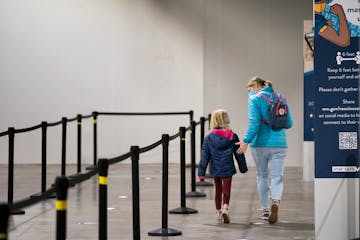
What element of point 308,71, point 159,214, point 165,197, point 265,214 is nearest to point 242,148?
point 265,214

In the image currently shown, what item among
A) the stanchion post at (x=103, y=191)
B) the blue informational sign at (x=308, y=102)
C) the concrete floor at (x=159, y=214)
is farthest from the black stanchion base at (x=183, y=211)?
the stanchion post at (x=103, y=191)

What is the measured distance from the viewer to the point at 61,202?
6078 mm

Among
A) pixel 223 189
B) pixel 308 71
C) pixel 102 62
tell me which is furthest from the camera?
pixel 102 62

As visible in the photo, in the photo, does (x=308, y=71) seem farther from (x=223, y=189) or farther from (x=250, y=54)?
(x=223, y=189)

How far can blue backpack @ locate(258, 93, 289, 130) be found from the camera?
12523 millimetres

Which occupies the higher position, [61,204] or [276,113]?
[276,113]

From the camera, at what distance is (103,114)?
22.3 meters

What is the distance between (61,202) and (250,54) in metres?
16.9

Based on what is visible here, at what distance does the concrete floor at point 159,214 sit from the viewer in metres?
11.7

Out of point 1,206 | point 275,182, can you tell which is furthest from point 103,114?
point 1,206

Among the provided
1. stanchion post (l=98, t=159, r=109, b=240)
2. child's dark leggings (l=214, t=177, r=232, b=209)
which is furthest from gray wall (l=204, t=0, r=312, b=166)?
stanchion post (l=98, t=159, r=109, b=240)

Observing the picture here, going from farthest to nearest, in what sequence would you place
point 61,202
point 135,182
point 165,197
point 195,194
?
point 195,194
point 165,197
point 135,182
point 61,202

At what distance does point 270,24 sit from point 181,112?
116 inches

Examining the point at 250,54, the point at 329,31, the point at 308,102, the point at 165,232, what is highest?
the point at 250,54
